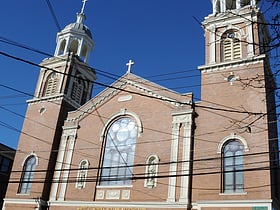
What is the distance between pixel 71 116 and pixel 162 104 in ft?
24.4

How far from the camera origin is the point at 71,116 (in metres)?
26.1

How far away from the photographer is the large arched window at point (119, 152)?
71.6 ft

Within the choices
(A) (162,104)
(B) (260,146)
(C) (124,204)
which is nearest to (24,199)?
(C) (124,204)

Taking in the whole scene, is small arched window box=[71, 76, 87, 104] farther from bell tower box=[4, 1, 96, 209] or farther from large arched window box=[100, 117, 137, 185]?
large arched window box=[100, 117, 137, 185]

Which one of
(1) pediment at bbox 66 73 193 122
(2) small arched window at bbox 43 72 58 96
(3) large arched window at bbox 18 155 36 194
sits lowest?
(3) large arched window at bbox 18 155 36 194

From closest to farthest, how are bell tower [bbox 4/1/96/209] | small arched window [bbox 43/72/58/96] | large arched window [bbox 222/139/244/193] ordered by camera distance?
large arched window [bbox 222/139/244/193]
bell tower [bbox 4/1/96/209]
small arched window [bbox 43/72/58/96]

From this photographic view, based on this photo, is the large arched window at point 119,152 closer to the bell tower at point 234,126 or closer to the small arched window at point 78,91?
the bell tower at point 234,126

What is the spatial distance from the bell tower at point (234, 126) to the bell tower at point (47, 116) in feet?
28.8

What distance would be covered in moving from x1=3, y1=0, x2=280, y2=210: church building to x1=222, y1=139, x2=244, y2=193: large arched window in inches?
2.1

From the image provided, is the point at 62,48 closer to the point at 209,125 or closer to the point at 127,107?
the point at 127,107

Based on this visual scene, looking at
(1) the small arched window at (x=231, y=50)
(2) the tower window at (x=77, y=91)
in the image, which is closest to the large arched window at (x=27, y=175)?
(2) the tower window at (x=77, y=91)

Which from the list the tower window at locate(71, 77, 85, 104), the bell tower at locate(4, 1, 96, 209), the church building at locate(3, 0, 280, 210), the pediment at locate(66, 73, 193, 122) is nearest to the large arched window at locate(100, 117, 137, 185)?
the church building at locate(3, 0, 280, 210)

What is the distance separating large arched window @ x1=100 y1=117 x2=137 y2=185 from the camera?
21.8 m

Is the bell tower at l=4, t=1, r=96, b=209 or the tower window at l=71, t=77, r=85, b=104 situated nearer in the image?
the bell tower at l=4, t=1, r=96, b=209
